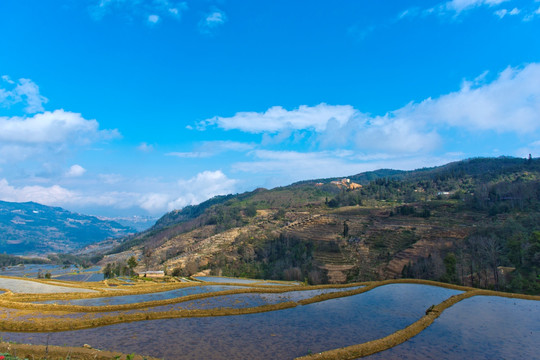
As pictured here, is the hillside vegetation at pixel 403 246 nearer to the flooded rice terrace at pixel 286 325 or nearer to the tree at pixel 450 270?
the tree at pixel 450 270

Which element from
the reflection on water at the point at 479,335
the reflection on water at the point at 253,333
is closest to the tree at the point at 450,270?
the reflection on water at the point at 479,335

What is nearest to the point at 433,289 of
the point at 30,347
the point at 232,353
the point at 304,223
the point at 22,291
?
the point at 232,353

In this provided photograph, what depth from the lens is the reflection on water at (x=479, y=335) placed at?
2202 centimetres

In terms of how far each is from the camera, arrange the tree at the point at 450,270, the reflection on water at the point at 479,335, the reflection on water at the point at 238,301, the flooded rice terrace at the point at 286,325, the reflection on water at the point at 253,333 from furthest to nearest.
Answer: the tree at the point at 450,270 < the reflection on water at the point at 238,301 < the flooded rice terrace at the point at 286,325 < the reflection on water at the point at 479,335 < the reflection on water at the point at 253,333

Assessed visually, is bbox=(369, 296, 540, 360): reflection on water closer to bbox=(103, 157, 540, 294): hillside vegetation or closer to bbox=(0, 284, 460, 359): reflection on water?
bbox=(0, 284, 460, 359): reflection on water

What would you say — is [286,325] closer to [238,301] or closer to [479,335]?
[238,301]

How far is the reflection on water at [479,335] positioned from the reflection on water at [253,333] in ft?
9.17

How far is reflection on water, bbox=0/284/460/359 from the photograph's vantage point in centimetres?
2185

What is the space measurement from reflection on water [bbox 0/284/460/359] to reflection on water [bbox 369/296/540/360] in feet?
9.17

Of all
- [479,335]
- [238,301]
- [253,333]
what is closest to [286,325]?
[253,333]

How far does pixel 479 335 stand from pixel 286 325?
54.4 ft

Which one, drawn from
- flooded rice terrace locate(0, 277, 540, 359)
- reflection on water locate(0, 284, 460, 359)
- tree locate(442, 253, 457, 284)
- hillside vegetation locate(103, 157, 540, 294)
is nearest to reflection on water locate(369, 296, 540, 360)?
flooded rice terrace locate(0, 277, 540, 359)

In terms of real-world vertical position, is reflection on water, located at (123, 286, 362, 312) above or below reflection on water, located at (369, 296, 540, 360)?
above

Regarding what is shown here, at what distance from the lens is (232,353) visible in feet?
69.5
